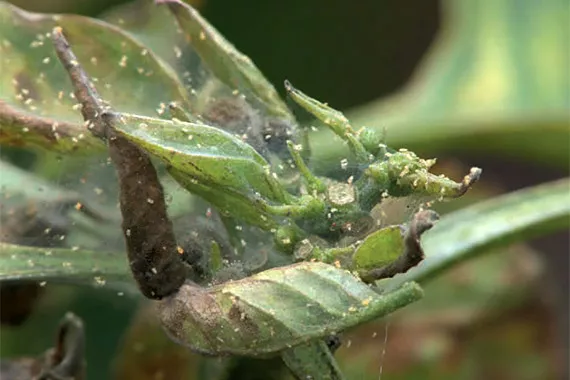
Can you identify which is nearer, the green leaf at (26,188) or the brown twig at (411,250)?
the brown twig at (411,250)

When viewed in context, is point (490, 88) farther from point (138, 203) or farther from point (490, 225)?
point (138, 203)

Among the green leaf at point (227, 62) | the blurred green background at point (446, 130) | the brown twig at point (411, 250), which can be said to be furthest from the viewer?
the blurred green background at point (446, 130)

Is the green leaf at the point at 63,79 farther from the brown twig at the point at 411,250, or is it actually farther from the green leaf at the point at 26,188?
the brown twig at the point at 411,250

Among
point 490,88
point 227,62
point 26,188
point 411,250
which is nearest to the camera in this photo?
point 411,250

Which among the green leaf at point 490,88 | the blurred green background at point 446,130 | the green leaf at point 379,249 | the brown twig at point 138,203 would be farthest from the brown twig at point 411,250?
the green leaf at point 490,88

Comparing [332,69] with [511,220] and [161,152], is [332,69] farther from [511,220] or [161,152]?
[161,152]

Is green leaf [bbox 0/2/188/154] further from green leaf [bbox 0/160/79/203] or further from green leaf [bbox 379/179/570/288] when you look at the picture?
green leaf [bbox 379/179/570/288]

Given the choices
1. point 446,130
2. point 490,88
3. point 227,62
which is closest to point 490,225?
point 227,62
